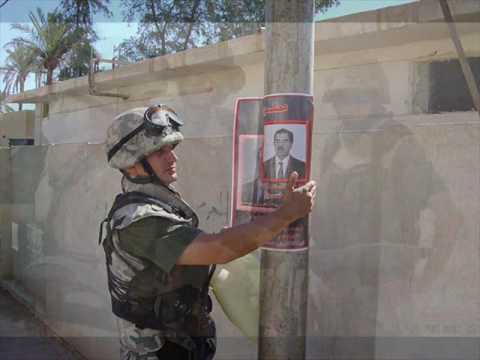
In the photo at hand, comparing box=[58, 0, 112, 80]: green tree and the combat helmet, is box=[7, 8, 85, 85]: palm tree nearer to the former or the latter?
box=[58, 0, 112, 80]: green tree

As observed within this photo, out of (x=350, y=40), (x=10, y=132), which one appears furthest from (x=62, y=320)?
(x=10, y=132)

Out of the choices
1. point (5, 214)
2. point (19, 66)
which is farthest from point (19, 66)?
point (5, 214)

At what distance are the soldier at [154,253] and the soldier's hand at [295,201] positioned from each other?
81mm

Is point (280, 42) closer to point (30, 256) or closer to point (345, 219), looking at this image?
point (345, 219)

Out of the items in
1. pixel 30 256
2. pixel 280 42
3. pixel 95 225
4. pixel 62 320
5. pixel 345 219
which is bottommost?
pixel 62 320

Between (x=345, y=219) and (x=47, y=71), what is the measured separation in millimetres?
22795

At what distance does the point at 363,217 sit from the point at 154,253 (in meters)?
1.03

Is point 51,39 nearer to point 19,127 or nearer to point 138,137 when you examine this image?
point 19,127

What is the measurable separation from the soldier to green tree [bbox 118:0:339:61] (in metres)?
11.7

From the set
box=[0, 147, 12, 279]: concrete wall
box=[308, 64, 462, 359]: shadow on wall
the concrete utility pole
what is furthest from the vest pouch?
box=[0, 147, 12, 279]: concrete wall

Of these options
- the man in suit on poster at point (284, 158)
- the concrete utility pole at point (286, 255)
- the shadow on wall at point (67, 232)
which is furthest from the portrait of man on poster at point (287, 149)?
the shadow on wall at point (67, 232)

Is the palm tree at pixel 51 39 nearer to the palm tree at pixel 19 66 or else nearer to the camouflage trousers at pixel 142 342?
the palm tree at pixel 19 66

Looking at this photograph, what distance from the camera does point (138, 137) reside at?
1.99 meters

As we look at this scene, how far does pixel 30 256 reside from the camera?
5891mm
